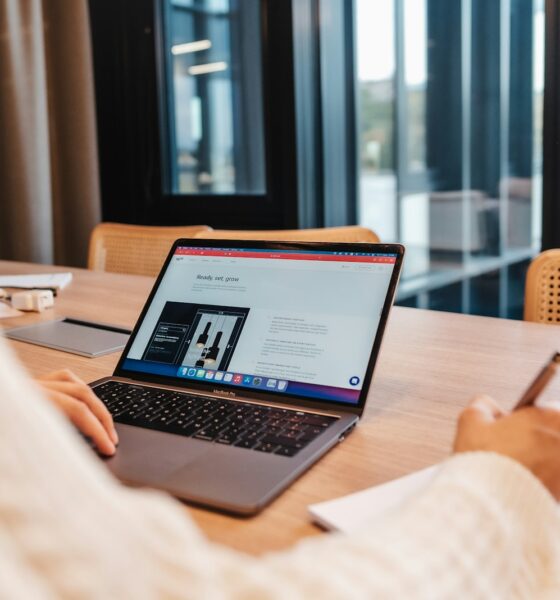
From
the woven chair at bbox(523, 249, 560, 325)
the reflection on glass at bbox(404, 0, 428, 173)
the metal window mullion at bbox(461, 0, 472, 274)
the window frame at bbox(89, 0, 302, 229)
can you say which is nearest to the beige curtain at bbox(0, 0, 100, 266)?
the window frame at bbox(89, 0, 302, 229)

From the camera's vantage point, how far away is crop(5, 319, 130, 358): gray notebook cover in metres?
1.19

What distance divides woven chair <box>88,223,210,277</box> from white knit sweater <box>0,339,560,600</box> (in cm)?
165

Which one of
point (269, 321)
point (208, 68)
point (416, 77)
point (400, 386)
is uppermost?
point (208, 68)

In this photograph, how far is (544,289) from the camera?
4.71 feet

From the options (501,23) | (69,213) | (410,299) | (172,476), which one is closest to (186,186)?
(69,213)

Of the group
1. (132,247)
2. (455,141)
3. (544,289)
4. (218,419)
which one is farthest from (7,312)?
(455,141)

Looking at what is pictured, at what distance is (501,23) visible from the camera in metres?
2.34

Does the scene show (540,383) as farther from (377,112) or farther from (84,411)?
(377,112)

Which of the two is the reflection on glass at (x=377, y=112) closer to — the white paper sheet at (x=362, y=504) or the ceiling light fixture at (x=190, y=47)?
the ceiling light fixture at (x=190, y=47)

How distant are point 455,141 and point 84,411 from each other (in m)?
2.07

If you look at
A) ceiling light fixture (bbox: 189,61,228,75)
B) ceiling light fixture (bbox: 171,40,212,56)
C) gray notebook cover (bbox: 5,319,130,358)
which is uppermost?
ceiling light fixture (bbox: 171,40,212,56)

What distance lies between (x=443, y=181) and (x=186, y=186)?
3.94 ft

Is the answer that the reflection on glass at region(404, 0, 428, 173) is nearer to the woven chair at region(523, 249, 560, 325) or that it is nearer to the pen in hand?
the woven chair at region(523, 249, 560, 325)

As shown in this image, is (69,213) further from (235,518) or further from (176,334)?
(235,518)
